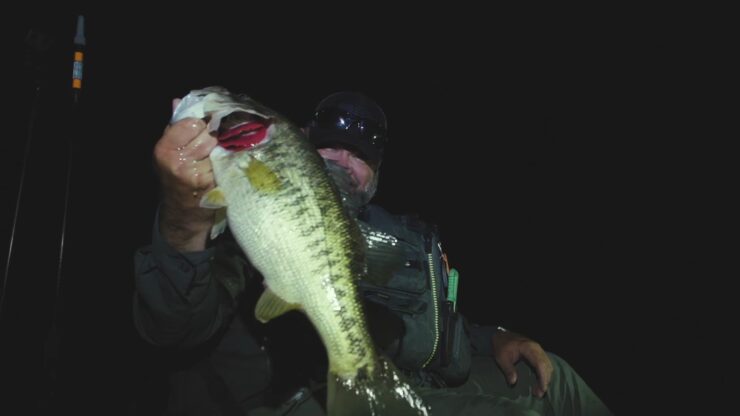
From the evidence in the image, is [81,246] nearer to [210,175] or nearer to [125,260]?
[125,260]

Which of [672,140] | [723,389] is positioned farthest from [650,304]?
[672,140]

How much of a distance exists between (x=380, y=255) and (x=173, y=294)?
2.33ft

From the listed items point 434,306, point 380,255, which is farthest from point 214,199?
point 434,306

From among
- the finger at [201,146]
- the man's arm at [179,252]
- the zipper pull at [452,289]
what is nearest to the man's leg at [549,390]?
the zipper pull at [452,289]

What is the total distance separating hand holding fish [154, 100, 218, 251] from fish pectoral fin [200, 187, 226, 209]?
0.26 feet

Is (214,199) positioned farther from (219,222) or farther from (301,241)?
(301,241)

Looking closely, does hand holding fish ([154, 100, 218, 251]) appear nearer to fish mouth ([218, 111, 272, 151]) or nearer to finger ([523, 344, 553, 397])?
fish mouth ([218, 111, 272, 151])

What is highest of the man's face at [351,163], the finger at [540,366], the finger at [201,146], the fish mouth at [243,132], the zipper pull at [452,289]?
the fish mouth at [243,132]

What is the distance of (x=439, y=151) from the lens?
18.7 m

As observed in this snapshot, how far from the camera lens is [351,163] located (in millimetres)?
3010

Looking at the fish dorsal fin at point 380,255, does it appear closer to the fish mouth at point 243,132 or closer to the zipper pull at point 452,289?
the fish mouth at point 243,132

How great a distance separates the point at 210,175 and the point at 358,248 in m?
0.54

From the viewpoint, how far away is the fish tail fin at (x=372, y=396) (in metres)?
1.36

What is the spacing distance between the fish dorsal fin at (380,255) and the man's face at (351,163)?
1.30 meters
